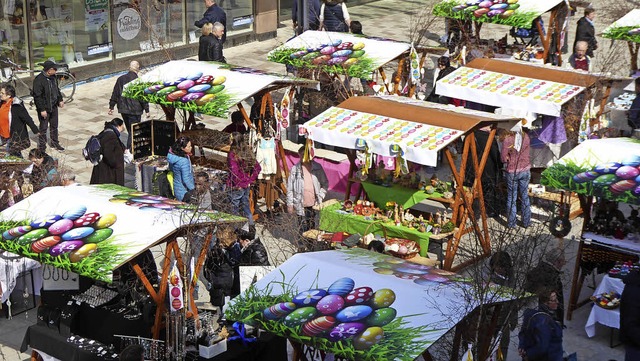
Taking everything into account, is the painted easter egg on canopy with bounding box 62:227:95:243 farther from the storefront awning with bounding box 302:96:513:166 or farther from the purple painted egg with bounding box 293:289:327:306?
the storefront awning with bounding box 302:96:513:166

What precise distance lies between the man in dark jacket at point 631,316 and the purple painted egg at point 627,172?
5.62ft

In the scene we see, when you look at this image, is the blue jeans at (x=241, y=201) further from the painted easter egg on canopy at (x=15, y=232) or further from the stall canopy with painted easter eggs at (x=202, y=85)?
the painted easter egg on canopy at (x=15, y=232)

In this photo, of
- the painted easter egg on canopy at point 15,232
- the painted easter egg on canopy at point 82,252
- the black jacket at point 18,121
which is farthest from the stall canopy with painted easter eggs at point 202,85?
the painted easter egg on canopy at point 82,252

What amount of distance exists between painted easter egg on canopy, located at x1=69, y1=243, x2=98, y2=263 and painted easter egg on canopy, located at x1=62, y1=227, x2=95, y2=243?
0.19 metres

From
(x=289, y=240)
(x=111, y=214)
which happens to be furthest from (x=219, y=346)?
(x=289, y=240)

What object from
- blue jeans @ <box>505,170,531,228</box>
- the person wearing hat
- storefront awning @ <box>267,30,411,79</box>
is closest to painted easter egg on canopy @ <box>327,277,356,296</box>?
blue jeans @ <box>505,170,531,228</box>

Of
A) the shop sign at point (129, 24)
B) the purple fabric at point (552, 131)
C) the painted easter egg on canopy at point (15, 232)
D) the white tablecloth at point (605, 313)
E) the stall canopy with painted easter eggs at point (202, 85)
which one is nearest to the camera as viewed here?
the painted easter egg on canopy at point (15, 232)

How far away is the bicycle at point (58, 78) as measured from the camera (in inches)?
819

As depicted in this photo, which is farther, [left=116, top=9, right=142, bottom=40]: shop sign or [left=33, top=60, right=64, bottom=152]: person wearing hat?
[left=116, top=9, right=142, bottom=40]: shop sign

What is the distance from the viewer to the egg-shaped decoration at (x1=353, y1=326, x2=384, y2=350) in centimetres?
881

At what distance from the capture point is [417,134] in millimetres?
13688

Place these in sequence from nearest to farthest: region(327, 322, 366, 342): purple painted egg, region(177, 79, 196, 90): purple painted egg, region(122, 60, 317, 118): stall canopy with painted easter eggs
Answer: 1. region(327, 322, 366, 342): purple painted egg
2. region(122, 60, 317, 118): stall canopy with painted easter eggs
3. region(177, 79, 196, 90): purple painted egg

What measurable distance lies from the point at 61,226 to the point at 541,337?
15.4ft

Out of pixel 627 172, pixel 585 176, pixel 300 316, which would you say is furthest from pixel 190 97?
pixel 300 316
